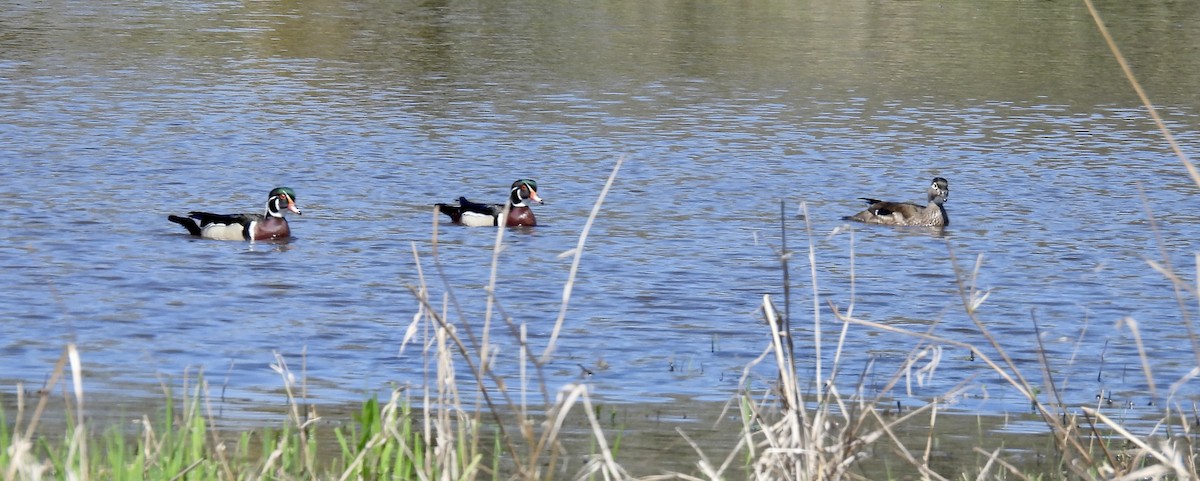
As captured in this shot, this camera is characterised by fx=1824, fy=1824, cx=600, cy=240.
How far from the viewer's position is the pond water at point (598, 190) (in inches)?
459

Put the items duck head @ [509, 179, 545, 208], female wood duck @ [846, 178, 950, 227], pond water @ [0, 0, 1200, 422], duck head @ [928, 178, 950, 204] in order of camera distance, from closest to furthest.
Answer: pond water @ [0, 0, 1200, 422] → duck head @ [509, 179, 545, 208] → female wood duck @ [846, 178, 950, 227] → duck head @ [928, 178, 950, 204]

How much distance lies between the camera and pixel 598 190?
20.7 meters

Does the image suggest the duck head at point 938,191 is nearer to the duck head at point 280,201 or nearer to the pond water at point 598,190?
the pond water at point 598,190

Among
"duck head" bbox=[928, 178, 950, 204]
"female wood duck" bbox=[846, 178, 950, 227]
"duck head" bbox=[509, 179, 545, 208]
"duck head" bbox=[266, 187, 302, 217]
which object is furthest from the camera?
"duck head" bbox=[928, 178, 950, 204]

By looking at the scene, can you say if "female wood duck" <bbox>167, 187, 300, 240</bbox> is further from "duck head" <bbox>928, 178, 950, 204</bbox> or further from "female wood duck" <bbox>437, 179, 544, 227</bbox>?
"duck head" <bbox>928, 178, 950, 204</bbox>

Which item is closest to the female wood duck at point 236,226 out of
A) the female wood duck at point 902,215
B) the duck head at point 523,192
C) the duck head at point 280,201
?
the duck head at point 280,201

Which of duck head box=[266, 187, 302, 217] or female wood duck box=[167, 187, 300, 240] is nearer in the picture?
female wood duck box=[167, 187, 300, 240]

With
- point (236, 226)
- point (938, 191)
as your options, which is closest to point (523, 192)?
point (236, 226)

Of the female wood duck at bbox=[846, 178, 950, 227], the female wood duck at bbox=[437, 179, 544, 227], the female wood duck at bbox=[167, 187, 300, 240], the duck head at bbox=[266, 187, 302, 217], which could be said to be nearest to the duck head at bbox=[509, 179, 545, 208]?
the female wood duck at bbox=[437, 179, 544, 227]

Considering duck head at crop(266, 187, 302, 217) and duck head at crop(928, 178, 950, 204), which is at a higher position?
duck head at crop(266, 187, 302, 217)

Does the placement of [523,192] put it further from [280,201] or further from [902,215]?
[902,215]

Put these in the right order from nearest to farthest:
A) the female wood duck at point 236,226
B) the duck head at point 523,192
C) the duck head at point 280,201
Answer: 1. the female wood duck at point 236,226
2. the duck head at point 280,201
3. the duck head at point 523,192

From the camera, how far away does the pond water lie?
38.3ft

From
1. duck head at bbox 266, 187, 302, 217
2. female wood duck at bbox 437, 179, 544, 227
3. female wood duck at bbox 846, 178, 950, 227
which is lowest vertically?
female wood duck at bbox 846, 178, 950, 227
